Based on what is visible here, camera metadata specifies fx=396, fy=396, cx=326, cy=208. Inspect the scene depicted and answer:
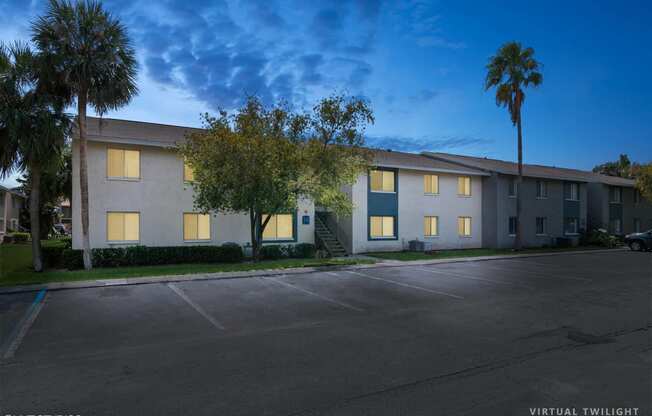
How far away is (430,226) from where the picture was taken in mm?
27688

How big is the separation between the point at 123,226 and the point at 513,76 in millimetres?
25415

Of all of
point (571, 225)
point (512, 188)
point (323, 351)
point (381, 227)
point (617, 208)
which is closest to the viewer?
point (323, 351)

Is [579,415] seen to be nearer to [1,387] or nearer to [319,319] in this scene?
[319,319]

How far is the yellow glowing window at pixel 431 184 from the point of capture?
27562mm

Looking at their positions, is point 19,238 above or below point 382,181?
below

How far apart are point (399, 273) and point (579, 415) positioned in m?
12.2

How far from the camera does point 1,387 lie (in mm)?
5098

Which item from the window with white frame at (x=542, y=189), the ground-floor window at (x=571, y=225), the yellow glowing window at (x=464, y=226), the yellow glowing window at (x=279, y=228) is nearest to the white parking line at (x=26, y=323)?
the yellow glowing window at (x=279, y=228)

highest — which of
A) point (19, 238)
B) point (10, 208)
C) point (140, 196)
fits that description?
point (140, 196)

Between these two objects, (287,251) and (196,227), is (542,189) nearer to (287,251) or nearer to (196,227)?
(287,251)

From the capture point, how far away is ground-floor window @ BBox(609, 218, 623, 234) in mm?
36875

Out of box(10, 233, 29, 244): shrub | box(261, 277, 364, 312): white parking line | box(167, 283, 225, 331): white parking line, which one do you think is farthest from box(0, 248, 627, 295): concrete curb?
box(10, 233, 29, 244): shrub

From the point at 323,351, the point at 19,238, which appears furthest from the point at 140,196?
the point at 19,238

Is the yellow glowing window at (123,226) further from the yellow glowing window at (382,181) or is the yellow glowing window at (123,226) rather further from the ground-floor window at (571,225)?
the ground-floor window at (571,225)
